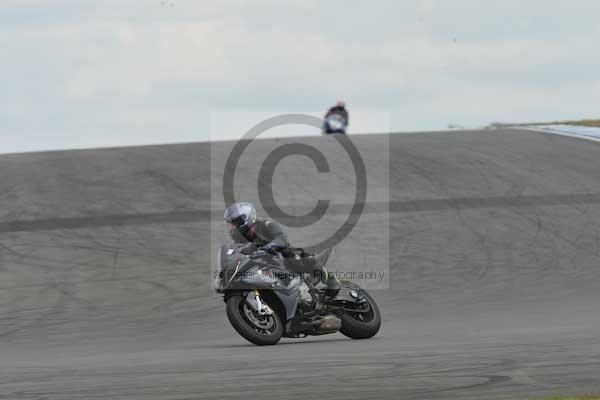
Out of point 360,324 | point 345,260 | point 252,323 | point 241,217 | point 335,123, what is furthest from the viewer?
point 335,123

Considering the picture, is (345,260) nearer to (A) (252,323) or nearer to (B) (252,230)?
(B) (252,230)

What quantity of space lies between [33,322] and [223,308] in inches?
102

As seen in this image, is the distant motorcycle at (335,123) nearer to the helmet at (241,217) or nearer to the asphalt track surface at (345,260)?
the asphalt track surface at (345,260)

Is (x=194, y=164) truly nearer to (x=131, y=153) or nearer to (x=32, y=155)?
(x=131, y=153)

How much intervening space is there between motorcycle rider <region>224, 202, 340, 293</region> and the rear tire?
1.05 metres

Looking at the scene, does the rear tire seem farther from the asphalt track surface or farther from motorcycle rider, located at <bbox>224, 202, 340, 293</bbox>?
motorcycle rider, located at <bbox>224, 202, 340, 293</bbox>

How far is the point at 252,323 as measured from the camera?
10.4m

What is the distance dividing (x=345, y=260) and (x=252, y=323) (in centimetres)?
716

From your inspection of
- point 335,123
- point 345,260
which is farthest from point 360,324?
point 335,123

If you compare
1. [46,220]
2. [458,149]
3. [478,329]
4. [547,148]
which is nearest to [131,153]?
[46,220]

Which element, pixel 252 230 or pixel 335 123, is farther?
pixel 335 123

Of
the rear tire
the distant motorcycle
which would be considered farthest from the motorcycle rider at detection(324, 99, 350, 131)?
the rear tire

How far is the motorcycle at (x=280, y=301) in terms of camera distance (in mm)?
10305

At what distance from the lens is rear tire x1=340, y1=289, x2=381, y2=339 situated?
1125 cm
